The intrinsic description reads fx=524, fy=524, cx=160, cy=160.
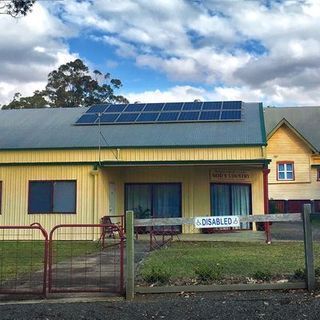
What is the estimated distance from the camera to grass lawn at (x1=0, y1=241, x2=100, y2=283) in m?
12.2

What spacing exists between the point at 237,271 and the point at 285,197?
2969 centimetres

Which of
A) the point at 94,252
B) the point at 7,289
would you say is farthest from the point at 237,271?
the point at 94,252

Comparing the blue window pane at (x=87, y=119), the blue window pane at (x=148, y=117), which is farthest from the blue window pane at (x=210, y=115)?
the blue window pane at (x=87, y=119)

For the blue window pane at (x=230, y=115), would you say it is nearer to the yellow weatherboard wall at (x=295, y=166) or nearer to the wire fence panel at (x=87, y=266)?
the wire fence panel at (x=87, y=266)

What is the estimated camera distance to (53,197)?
21625 mm

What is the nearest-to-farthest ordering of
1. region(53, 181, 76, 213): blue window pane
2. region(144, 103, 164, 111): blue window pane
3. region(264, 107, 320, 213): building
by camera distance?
region(53, 181, 76, 213): blue window pane
region(144, 103, 164, 111): blue window pane
region(264, 107, 320, 213): building

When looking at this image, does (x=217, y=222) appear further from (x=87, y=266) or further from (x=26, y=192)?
(x=26, y=192)

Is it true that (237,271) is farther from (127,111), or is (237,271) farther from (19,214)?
(127,111)

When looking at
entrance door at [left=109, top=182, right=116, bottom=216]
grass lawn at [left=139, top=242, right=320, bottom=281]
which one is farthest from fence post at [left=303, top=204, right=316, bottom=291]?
entrance door at [left=109, top=182, right=116, bottom=216]

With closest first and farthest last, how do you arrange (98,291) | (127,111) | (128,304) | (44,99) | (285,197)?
(128,304), (98,291), (127,111), (285,197), (44,99)

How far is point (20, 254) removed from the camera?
15.7 metres

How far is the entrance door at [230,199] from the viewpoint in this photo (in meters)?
23.5

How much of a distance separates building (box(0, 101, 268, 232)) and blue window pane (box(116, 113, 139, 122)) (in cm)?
5

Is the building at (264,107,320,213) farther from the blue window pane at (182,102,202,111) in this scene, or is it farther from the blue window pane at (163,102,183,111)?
the blue window pane at (163,102,183,111)
